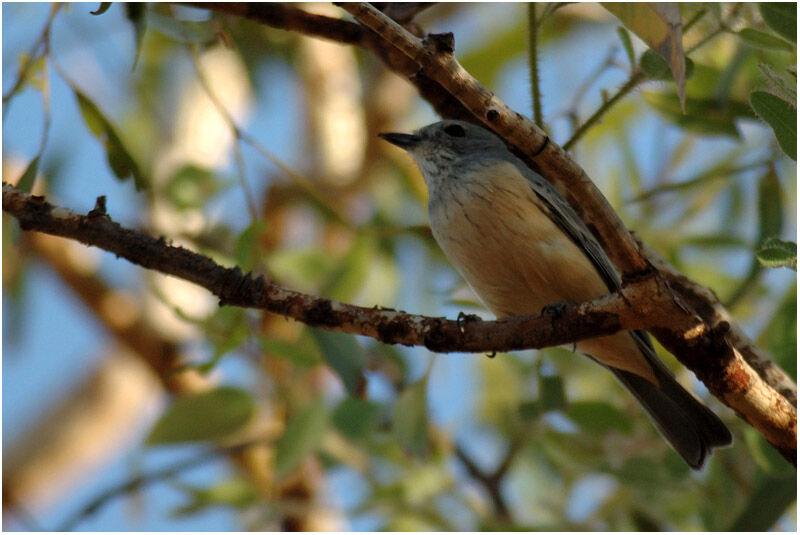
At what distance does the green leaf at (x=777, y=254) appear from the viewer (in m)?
2.16

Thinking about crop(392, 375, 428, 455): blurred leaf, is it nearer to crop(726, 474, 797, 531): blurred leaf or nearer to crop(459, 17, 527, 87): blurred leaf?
crop(726, 474, 797, 531): blurred leaf

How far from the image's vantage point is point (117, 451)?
7223 millimetres

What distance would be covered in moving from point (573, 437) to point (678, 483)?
48 cm

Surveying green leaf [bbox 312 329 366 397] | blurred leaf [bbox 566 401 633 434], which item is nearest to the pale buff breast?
blurred leaf [bbox 566 401 633 434]

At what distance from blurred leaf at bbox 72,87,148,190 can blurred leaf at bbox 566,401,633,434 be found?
5.88 ft

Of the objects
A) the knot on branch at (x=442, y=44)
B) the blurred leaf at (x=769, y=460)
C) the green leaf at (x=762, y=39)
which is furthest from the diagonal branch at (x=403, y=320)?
the green leaf at (x=762, y=39)

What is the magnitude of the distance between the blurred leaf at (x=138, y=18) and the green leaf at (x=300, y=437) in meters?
1.52

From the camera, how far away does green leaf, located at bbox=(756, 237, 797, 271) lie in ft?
7.08

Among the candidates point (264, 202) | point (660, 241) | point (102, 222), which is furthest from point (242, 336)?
point (264, 202)

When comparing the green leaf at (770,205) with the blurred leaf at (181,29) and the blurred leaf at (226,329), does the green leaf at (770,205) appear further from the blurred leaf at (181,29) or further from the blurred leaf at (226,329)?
the blurred leaf at (181,29)

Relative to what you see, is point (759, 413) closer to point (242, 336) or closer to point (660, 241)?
point (242, 336)

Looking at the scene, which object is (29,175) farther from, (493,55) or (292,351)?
(493,55)

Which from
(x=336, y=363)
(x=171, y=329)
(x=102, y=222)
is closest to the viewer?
(x=102, y=222)

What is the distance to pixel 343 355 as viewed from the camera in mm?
3082
